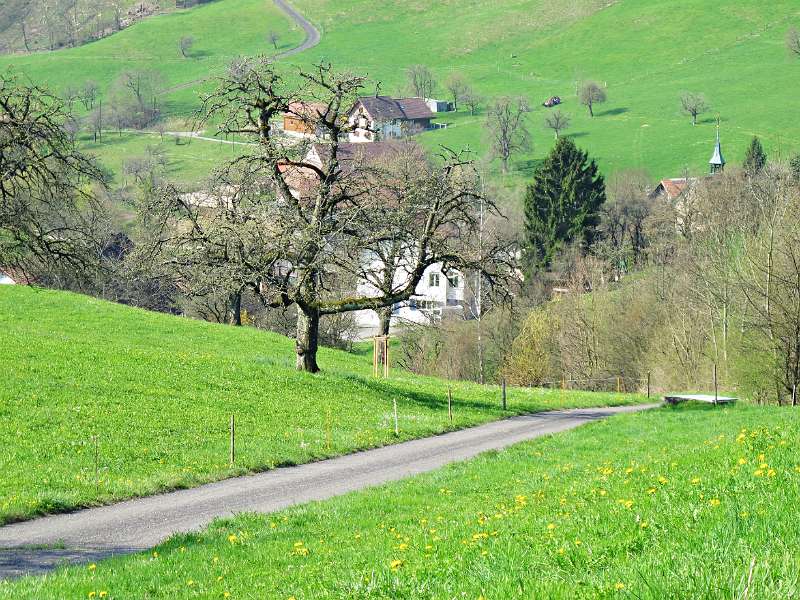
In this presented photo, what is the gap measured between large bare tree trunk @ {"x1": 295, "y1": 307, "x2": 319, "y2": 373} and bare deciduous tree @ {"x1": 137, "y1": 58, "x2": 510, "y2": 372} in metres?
0.04

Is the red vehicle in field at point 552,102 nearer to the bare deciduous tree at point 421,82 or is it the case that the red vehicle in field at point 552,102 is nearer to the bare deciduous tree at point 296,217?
the bare deciduous tree at point 421,82

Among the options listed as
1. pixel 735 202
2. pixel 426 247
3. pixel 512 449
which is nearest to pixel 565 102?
pixel 735 202

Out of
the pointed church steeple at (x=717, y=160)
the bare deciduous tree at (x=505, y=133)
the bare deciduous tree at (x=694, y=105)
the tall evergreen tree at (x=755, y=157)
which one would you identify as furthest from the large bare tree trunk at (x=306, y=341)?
the bare deciduous tree at (x=694, y=105)

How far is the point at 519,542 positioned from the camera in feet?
34.3

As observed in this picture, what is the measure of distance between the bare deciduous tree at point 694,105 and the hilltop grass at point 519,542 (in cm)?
14977

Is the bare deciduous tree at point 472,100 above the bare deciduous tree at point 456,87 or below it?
below

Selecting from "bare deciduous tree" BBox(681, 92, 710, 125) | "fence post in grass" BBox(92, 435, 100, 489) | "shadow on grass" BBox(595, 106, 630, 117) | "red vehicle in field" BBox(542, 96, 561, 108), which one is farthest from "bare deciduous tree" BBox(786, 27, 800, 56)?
"fence post in grass" BBox(92, 435, 100, 489)

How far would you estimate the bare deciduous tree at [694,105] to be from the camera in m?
161

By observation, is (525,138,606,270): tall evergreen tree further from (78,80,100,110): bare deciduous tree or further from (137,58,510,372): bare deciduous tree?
(78,80,100,110): bare deciduous tree

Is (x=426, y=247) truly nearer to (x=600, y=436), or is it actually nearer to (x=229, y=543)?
(x=600, y=436)

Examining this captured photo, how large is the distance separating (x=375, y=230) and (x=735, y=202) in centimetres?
6440

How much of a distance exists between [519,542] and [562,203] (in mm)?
101205

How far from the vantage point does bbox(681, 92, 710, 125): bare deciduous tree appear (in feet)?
528

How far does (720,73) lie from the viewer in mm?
176000
